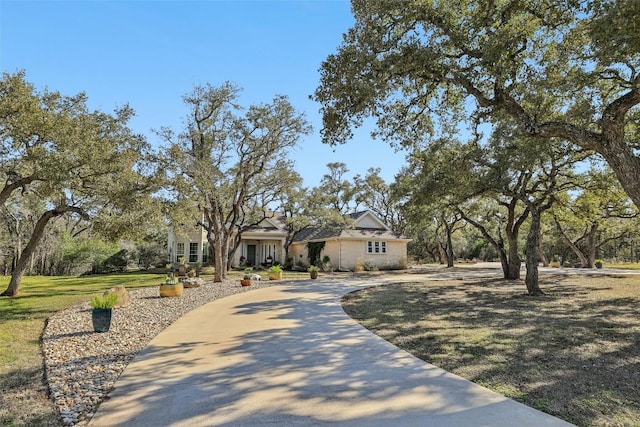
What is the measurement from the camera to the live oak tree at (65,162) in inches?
Result: 420

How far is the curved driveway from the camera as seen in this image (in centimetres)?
399

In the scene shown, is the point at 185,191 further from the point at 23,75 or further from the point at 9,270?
the point at 9,270

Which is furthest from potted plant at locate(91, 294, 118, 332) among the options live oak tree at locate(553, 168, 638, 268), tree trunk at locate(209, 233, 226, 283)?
live oak tree at locate(553, 168, 638, 268)

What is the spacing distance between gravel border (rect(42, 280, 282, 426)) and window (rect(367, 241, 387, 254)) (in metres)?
19.3

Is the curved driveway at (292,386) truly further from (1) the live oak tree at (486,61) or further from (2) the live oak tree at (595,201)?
(2) the live oak tree at (595,201)

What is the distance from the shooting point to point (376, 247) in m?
Answer: 31.5

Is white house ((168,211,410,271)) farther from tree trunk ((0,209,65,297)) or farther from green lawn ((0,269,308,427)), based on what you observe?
green lawn ((0,269,308,427))

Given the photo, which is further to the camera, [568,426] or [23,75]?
[23,75]

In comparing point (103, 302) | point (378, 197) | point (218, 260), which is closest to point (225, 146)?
point (218, 260)

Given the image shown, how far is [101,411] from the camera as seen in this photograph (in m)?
4.32

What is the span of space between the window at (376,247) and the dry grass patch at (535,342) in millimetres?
16888

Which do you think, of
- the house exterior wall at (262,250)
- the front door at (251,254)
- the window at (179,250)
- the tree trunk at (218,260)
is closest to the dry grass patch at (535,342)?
the tree trunk at (218,260)

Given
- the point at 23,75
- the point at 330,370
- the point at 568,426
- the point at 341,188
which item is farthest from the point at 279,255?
the point at 568,426

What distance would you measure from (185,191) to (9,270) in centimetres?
2365
